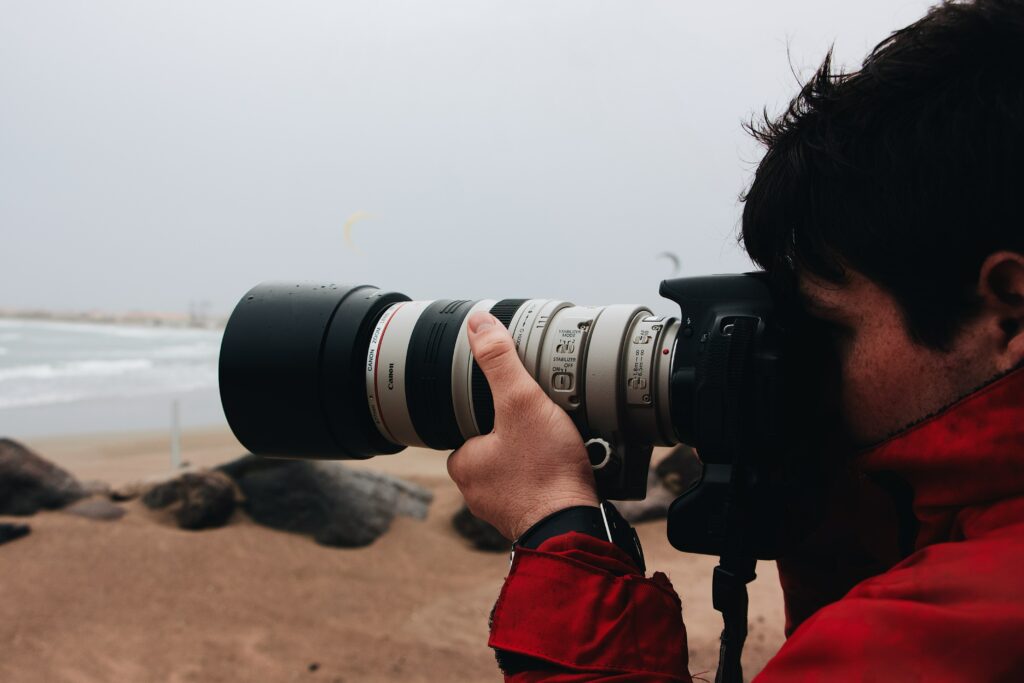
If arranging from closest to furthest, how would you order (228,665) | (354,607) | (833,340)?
(833,340)
(228,665)
(354,607)

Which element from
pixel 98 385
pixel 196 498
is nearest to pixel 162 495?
pixel 196 498

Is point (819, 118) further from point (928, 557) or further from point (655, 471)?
point (655, 471)

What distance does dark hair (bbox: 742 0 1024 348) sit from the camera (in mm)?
805

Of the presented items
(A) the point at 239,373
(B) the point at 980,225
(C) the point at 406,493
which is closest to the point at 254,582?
(C) the point at 406,493

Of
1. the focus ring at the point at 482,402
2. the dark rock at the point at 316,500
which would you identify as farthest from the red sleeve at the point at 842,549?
the dark rock at the point at 316,500

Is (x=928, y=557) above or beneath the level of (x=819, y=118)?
beneath

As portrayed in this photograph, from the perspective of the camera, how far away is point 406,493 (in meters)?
4.68

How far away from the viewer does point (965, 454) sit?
0.78 meters

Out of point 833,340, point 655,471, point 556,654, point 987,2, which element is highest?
point 987,2

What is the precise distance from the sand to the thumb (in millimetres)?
1947

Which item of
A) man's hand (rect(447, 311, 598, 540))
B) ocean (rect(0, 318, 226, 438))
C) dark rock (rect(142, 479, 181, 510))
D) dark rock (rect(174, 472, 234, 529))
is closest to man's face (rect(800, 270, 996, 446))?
man's hand (rect(447, 311, 598, 540))

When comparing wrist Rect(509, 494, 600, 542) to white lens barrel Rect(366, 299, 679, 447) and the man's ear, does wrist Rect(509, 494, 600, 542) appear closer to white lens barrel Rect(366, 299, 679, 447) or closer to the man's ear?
white lens barrel Rect(366, 299, 679, 447)

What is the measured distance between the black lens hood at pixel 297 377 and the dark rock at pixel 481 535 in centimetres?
286

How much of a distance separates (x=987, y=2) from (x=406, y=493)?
4155mm
